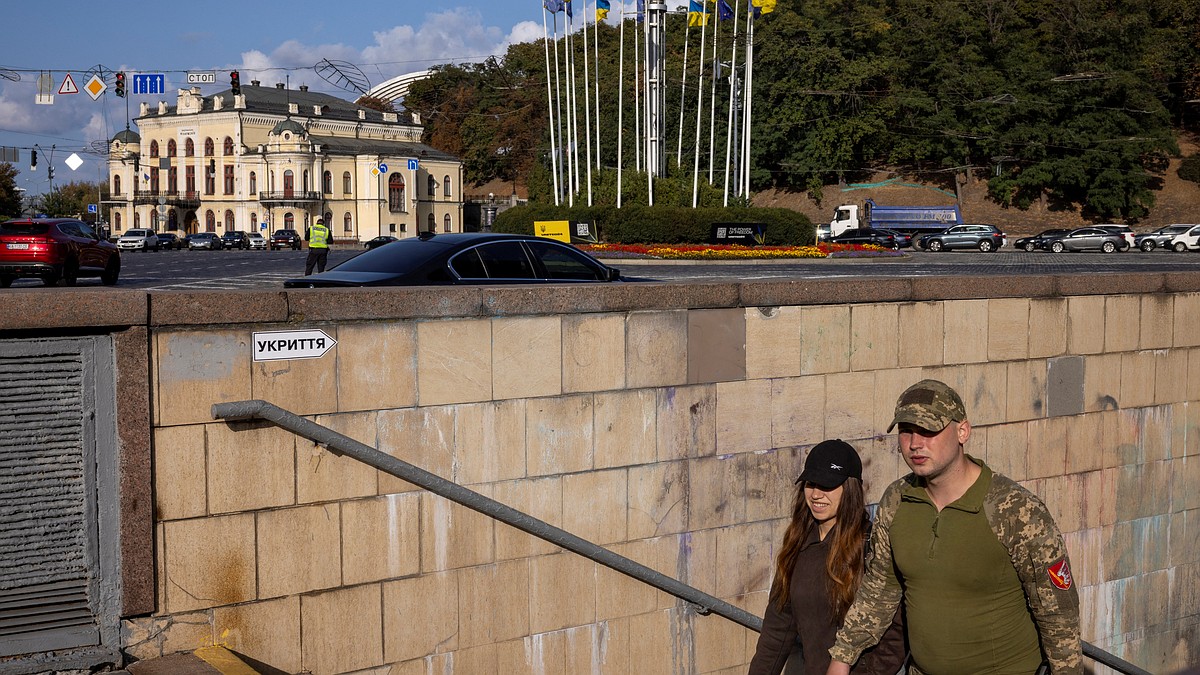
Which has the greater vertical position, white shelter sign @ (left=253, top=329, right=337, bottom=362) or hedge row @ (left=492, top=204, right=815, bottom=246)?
hedge row @ (left=492, top=204, right=815, bottom=246)

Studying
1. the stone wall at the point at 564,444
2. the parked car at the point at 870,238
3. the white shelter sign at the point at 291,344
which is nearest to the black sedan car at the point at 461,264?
the stone wall at the point at 564,444

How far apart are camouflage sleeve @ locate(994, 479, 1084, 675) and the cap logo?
477 millimetres

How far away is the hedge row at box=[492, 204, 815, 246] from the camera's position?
153 ft

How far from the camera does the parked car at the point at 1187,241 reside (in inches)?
2072

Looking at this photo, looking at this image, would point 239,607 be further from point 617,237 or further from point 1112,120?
point 1112,120

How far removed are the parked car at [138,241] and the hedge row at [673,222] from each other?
30.2 m

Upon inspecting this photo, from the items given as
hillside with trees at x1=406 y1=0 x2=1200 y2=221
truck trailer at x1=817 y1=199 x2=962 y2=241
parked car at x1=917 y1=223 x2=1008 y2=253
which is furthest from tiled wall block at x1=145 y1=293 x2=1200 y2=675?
truck trailer at x1=817 y1=199 x2=962 y2=241

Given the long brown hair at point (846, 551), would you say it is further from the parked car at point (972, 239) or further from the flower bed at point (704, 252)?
the parked car at point (972, 239)

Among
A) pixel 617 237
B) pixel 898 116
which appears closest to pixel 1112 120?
pixel 898 116

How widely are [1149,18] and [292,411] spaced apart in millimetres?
86853

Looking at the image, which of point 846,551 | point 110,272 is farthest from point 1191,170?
point 846,551

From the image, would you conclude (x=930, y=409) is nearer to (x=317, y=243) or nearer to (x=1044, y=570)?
(x=1044, y=570)

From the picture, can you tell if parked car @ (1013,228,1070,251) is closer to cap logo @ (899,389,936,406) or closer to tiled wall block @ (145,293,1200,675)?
tiled wall block @ (145,293,1200,675)

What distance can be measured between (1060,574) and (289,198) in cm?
9257
